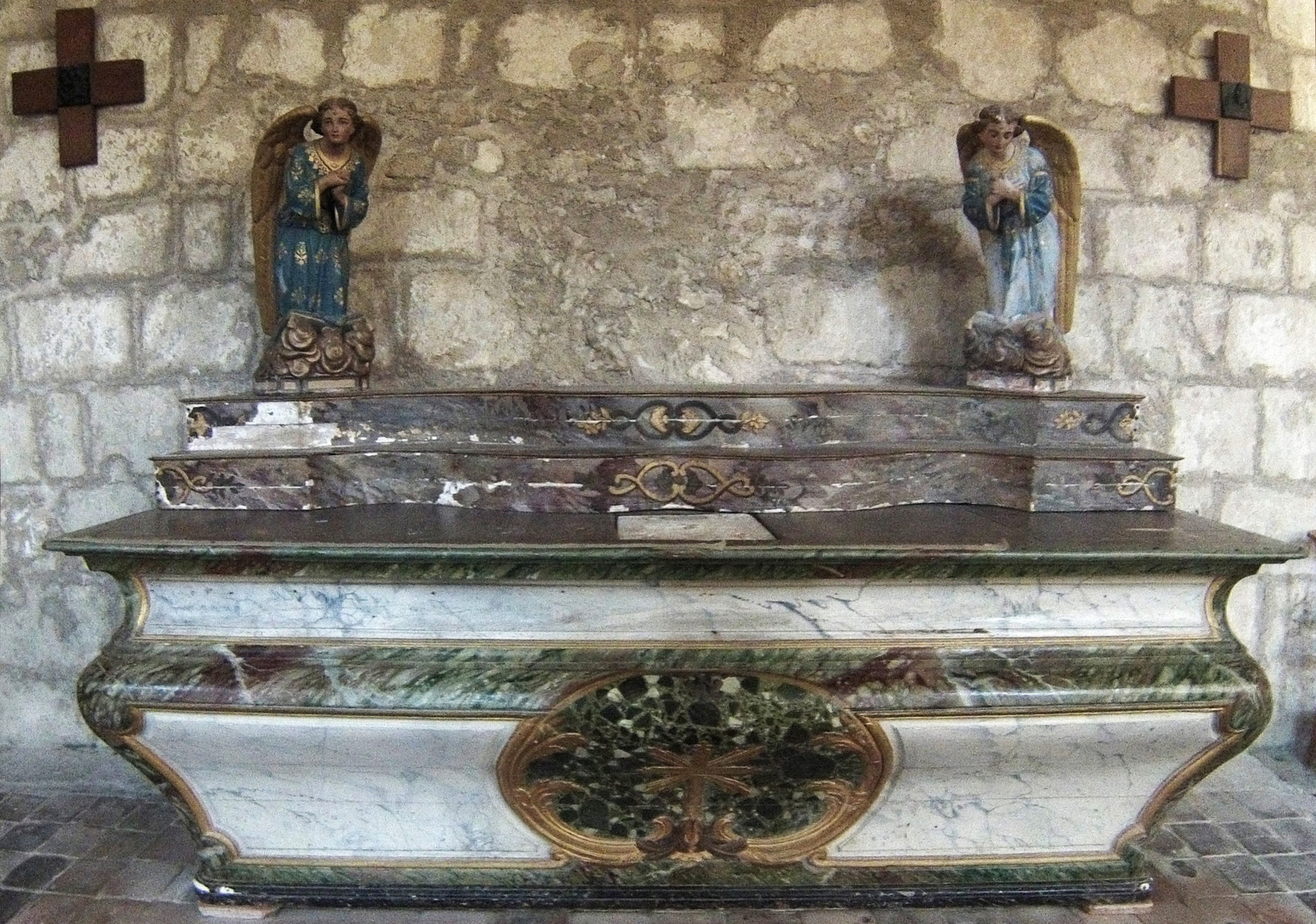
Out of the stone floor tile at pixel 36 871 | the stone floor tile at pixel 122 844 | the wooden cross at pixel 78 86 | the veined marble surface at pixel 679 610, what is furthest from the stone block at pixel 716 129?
the stone floor tile at pixel 36 871

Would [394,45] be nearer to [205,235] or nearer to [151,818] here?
[205,235]

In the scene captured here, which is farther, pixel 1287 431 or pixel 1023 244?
pixel 1287 431

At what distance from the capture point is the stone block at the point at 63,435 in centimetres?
272

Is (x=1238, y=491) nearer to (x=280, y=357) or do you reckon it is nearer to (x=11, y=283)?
(x=280, y=357)

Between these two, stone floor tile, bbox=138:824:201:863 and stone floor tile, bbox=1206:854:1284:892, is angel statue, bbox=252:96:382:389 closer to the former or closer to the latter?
stone floor tile, bbox=138:824:201:863

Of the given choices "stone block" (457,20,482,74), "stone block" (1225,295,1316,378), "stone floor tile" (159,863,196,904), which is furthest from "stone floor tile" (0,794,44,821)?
"stone block" (1225,295,1316,378)

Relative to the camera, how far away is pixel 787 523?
1.79m

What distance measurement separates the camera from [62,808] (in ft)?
7.90

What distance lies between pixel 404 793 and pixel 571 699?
47cm

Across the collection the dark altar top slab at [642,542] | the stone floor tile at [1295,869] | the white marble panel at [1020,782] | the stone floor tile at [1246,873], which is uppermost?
the dark altar top slab at [642,542]

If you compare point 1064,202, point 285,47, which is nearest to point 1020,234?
point 1064,202

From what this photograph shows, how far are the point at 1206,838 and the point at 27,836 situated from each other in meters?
3.17

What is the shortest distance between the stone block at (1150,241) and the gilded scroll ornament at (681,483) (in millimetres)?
1659

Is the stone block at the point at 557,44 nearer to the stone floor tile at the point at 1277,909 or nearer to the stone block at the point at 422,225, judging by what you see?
the stone block at the point at 422,225
